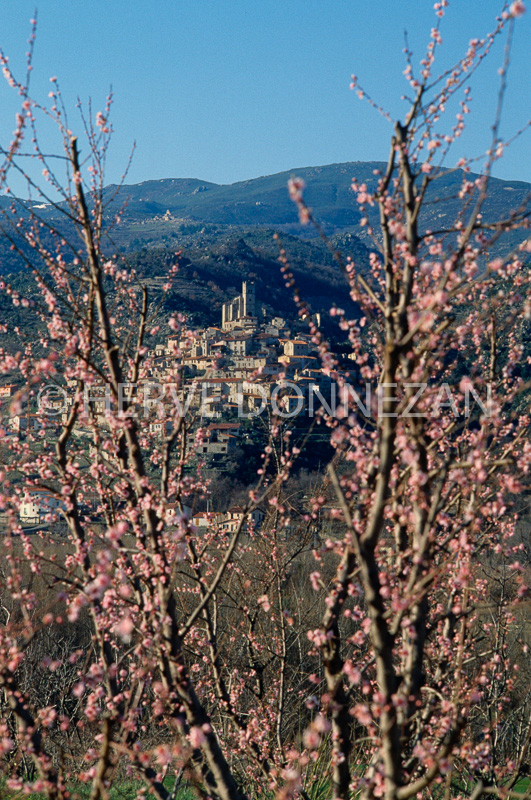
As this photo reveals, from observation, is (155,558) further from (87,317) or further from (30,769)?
(30,769)

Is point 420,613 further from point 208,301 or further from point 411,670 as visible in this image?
point 208,301

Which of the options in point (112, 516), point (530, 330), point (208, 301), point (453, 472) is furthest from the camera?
point (208, 301)

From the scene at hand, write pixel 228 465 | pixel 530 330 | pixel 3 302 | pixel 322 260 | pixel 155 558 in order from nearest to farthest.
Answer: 1. pixel 155 558
2. pixel 228 465
3. pixel 530 330
4. pixel 3 302
5. pixel 322 260

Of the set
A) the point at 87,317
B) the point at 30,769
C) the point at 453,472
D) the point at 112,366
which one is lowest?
the point at 30,769

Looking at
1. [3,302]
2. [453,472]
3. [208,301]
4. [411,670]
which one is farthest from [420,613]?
[208,301]

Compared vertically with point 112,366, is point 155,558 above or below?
below

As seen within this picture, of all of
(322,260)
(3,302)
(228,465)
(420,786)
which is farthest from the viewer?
(322,260)

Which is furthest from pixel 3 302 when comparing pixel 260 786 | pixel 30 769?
pixel 260 786

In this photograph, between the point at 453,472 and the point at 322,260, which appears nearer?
the point at 453,472

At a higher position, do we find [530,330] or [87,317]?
[87,317]
